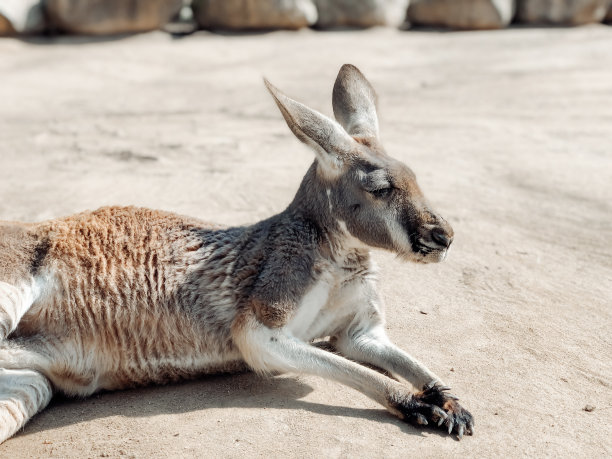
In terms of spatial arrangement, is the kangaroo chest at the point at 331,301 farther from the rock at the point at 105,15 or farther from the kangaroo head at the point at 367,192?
the rock at the point at 105,15

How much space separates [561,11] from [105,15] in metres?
7.07

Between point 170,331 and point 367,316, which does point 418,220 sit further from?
point 170,331

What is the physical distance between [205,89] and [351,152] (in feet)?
19.9

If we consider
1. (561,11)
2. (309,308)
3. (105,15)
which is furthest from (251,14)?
(309,308)

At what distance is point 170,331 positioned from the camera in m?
4.04

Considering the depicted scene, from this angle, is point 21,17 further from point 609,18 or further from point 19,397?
→ point 609,18

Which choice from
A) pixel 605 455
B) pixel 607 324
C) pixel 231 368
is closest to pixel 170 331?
pixel 231 368

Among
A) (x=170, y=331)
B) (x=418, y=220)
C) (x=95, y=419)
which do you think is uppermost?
(x=418, y=220)

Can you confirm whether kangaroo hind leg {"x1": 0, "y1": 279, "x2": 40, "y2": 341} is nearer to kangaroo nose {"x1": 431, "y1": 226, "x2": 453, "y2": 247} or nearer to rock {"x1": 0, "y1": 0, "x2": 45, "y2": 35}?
kangaroo nose {"x1": 431, "y1": 226, "x2": 453, "y2": 247}

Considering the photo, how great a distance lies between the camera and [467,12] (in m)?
12.5

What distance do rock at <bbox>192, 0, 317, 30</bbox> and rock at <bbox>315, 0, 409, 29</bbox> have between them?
0.34 metres

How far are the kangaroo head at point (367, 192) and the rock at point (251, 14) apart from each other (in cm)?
834

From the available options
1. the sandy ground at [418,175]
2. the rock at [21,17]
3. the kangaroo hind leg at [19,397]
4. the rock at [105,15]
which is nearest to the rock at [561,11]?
the sandy ground at [418,175]

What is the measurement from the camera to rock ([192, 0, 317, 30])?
12.0 metres
